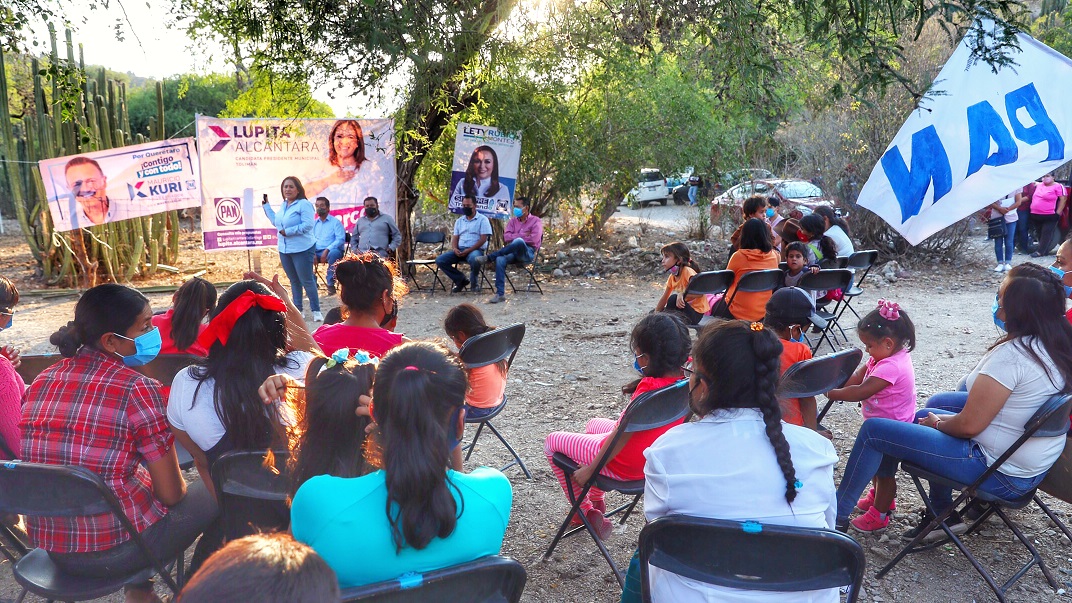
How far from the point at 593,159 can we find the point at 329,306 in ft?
15.1

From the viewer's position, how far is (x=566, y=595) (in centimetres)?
308

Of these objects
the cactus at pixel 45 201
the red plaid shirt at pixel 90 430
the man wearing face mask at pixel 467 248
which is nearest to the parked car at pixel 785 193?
the man wearing face mask at pixel 467 248

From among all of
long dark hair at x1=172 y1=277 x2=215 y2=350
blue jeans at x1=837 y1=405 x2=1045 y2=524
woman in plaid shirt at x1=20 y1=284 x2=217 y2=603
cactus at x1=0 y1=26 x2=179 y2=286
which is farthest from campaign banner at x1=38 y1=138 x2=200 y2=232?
blue jeans at x1=837 y1=405 x2=1045 y2=524

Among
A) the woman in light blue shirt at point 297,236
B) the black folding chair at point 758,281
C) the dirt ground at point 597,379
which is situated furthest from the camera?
the woman in light blue shirt at point 297,236

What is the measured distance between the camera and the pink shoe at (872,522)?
353 centimetres

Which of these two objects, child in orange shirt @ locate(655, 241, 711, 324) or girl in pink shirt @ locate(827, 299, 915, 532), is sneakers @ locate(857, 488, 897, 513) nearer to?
girl in pink shirt @ locate(827, 299, 915, 532)

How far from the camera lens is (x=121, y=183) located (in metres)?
9.98

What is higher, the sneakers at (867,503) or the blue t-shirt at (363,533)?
the blue t-shirt at (363,533)

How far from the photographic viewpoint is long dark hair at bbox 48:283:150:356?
8.16ft

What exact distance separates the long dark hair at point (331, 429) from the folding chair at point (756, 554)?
0.89 m

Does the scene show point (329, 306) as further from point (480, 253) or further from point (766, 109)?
point (766, 109)

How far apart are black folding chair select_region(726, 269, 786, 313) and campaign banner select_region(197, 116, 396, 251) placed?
5727mm

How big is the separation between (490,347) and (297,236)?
199 inches

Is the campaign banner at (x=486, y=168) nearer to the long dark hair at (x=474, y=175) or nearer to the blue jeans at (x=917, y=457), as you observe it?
the long dark hair at (x=474, y=175)
